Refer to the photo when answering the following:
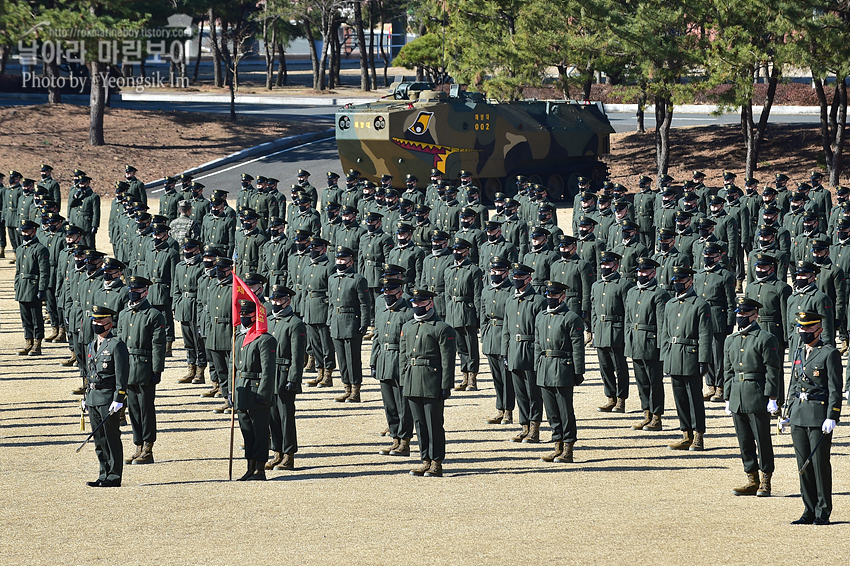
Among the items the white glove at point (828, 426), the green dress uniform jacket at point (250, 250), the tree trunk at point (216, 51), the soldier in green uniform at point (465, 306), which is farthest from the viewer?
the tree trunk at point (216, 51)

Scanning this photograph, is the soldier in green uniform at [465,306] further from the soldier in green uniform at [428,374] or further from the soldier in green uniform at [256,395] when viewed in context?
the soldier in green uniform at [256,395]

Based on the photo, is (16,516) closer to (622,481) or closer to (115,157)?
(622,481)

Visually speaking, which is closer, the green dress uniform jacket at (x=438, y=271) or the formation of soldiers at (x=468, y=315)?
the formation of soldiers at (x=468, y=315)

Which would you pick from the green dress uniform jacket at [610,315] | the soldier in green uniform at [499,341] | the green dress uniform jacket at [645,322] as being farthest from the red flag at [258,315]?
the green dress uniform jacket at [610,315]

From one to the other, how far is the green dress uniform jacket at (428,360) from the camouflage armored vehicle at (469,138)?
17876 mm

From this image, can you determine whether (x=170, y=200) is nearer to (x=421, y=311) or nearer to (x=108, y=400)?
(x=108, y=400)

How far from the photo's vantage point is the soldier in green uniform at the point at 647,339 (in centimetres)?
1188

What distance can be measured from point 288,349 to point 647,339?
12.3 ft

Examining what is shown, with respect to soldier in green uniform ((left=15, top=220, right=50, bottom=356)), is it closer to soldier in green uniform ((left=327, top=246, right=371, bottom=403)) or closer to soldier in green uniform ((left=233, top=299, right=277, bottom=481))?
soldier in green uniform ((left=327, top=246, right=371, bottom=403))

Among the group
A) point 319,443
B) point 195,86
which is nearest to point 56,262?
point 319,443

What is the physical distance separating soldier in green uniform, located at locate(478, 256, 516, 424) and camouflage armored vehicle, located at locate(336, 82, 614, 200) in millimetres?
15944

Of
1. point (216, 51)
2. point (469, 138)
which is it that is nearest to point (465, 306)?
point (469, 138)

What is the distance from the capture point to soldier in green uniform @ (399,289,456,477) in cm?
1034

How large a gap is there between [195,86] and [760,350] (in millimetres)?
63341
